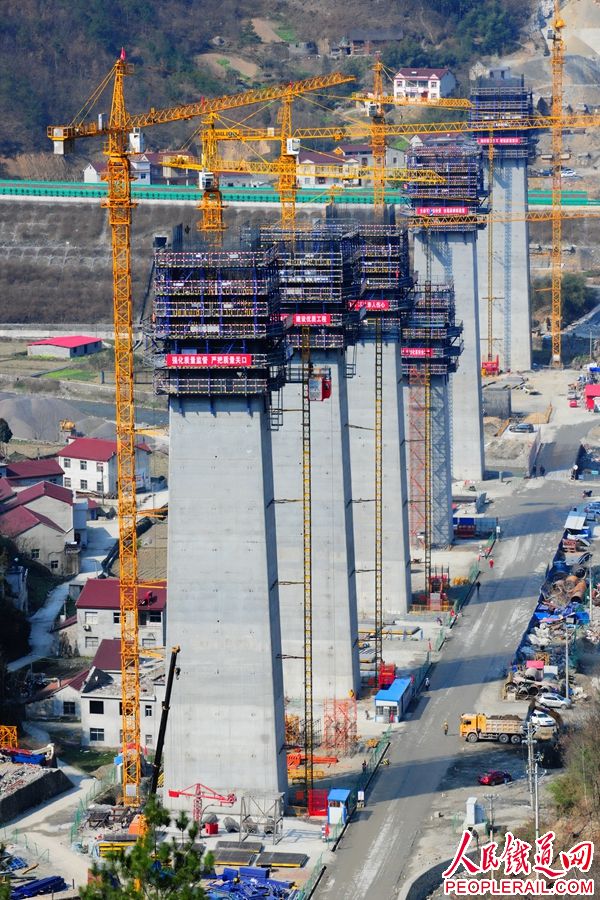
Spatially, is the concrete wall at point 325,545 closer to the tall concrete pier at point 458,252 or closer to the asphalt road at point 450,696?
the asphalt road at point 450,696

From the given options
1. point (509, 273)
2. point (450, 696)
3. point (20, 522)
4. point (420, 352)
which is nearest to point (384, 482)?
point (420, 352)

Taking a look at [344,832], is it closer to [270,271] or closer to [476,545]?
[270,271]

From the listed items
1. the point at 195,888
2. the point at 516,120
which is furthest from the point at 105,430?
the point at 195,888

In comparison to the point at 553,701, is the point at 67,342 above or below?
above

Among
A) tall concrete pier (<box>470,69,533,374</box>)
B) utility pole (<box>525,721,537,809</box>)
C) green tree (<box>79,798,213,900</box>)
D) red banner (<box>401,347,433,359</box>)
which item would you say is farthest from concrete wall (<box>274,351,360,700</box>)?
tall concrete pier (<box>470,69,533,374</box>)

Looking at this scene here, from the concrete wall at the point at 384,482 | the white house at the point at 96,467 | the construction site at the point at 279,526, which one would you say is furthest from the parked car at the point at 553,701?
the white house at the point at 96,467

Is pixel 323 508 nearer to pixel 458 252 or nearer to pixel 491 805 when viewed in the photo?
pixel 491 805
